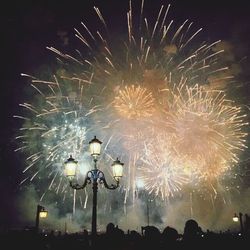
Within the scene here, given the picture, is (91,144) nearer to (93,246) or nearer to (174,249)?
(93,246)

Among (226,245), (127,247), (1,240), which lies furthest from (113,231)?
(1,240)

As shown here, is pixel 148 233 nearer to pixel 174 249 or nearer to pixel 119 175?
pixel 174 249

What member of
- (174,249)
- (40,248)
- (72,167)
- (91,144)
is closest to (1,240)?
(40,248)

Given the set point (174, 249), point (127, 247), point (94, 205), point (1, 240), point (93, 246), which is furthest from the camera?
point (1, 240)

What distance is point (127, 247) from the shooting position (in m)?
9.59

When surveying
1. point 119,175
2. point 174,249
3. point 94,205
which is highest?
point 119,175

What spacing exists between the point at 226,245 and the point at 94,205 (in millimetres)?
4439

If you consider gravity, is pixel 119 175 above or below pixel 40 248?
above

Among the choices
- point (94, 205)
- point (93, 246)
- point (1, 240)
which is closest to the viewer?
point (93, 246)

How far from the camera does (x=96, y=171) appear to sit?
13.3 meters

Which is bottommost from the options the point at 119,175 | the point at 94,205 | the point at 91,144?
the point at 94,205

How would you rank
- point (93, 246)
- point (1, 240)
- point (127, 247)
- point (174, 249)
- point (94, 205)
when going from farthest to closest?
point (1, 240)
point (94, 205)
point (93, 246)
point (127, 247)
point (174, 249)

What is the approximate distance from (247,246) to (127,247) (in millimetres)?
2897

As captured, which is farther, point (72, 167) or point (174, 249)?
point (72, 167)
